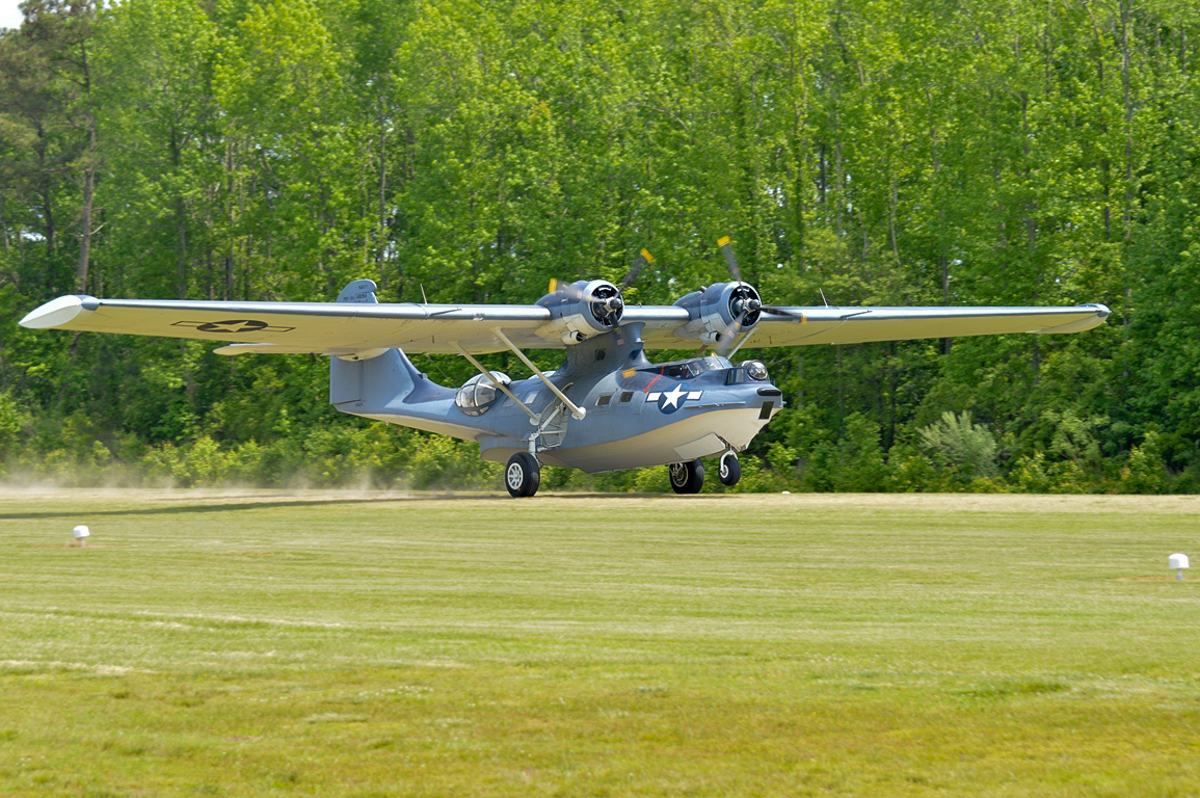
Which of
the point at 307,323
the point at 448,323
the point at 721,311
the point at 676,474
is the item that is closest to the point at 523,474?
the point at 676,474

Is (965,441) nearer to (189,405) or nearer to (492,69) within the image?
(492,69)

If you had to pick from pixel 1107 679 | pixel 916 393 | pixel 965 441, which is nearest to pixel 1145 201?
pixel 916 393

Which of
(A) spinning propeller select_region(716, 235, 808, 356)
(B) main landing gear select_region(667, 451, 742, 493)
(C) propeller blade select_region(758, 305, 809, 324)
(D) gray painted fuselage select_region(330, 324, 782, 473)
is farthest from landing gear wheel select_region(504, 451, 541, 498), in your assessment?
(C) propeller blade select_region(758, 305, 809, 324)

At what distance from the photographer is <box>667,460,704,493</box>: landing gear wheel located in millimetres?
30031

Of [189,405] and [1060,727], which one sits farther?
[189,405]

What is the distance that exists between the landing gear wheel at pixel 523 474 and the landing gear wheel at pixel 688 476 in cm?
330

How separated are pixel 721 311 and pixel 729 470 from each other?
3601 millimetres

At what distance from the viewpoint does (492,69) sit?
169 ft

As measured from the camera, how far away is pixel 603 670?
8242mm

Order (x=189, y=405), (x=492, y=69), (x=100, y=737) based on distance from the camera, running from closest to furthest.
Result: (x=100, y=737) < (x=492, y=69) < (x=189, y=405)

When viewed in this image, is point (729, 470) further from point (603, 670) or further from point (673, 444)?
point (603, 670)

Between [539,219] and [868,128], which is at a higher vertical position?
[868,128]

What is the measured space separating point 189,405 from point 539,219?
1839 centimetres

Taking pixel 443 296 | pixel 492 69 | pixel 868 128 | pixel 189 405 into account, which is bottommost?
pixel 189 405
